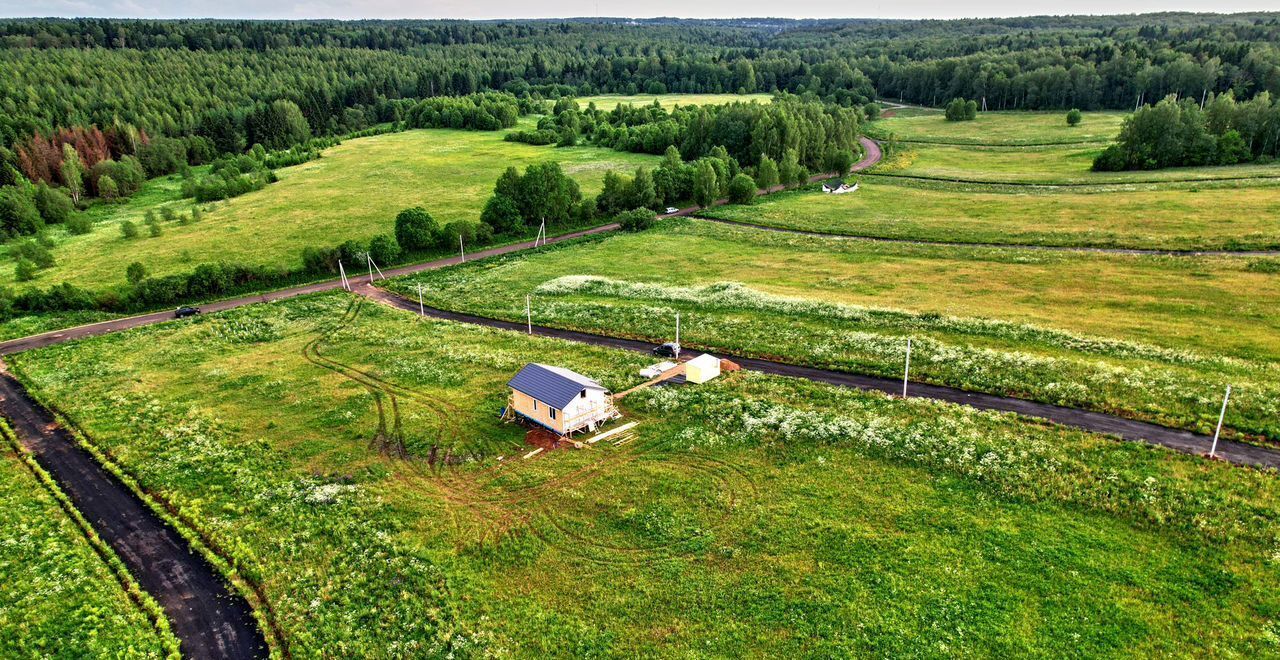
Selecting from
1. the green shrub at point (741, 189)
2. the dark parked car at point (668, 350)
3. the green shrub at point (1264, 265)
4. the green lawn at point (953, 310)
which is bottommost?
the dark parked car at point (668, 350)

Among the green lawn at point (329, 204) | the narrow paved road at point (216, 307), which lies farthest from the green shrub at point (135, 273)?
the narrow paved road at point (216, 307)

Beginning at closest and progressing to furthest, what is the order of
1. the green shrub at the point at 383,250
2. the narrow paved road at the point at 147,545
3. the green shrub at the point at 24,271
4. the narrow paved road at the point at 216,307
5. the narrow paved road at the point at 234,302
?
the narrow paved road at the point at 147,545, the narrow paved road at the point at 216,307, the narrow paved road at the point at 234,302, the green shrub at the point at 24,271, the green shrub at the point at 383,250

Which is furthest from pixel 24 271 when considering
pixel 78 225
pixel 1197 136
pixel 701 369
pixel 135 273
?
pixel 1197 136

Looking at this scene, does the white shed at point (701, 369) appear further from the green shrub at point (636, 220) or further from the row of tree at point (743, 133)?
the row of tree at point (743, 133)

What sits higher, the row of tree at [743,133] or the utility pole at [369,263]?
the row of tree at [743,133]

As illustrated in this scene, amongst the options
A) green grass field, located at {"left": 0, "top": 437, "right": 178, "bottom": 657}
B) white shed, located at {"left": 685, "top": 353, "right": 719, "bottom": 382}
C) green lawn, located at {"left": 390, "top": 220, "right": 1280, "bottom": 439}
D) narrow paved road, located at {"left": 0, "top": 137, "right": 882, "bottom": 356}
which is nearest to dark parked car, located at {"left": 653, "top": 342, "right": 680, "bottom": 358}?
green lawn, located at {"left": 390, "top": 220, "right": 1280, "bottom": 439}

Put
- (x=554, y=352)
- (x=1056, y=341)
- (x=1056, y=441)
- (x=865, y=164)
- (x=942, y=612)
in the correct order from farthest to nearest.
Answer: (x=865, y=164), (x=554, y=352), (x=1056, y=341), (x=1056, y=441), (x=942, y=612)

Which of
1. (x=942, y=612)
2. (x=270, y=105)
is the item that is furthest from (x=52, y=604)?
(x=270, y=105)

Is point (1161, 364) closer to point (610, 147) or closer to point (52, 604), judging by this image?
point (52, 604)

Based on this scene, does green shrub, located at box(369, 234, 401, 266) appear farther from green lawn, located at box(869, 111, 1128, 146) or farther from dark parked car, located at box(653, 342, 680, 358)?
green lawn, located at box(869, 111, 1128, 146)
